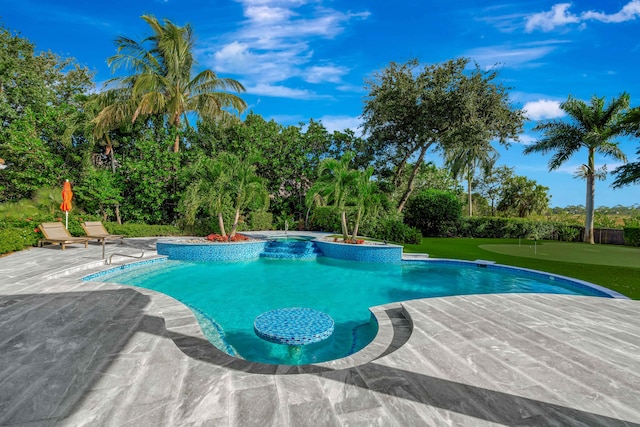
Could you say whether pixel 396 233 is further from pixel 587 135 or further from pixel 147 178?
pixel 587 135

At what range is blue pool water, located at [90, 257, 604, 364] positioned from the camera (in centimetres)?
452

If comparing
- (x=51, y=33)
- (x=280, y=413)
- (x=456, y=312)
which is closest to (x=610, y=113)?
(x=456, y=312)

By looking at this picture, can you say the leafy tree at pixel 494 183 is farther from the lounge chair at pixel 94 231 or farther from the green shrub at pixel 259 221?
the lounge chair at pixel 94 231

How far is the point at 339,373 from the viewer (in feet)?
8.94

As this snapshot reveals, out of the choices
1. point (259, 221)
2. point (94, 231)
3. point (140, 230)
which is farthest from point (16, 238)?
point (259, 221)

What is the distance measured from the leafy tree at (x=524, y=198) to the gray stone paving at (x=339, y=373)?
32093 mm

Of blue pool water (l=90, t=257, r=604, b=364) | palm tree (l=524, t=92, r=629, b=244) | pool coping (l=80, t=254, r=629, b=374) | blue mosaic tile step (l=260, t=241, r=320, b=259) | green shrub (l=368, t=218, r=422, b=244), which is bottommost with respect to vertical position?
blue pool water (l=90, t=257, r=604, b=364)

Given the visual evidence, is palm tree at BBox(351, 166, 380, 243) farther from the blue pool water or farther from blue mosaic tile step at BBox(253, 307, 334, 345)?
blue mosaic tile step at BBox(253, 307, 334, 345)

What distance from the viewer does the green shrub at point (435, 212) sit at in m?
19.1

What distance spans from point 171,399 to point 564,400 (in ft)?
9.97

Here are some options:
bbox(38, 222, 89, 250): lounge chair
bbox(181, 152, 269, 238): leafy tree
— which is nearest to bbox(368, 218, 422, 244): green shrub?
bbox(181, 152, 269, 238): leafy tree

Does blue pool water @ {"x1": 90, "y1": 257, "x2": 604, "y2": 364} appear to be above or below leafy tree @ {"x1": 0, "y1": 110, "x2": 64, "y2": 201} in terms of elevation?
below

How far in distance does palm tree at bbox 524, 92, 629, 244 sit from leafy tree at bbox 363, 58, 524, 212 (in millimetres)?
5330

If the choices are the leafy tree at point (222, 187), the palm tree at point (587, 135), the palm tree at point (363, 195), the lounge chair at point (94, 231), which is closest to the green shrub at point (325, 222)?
the palm tree at point (363, 195)
